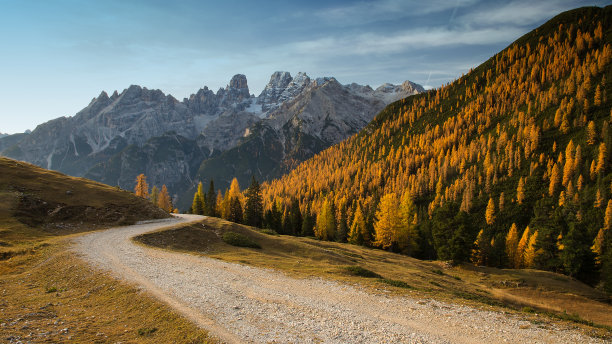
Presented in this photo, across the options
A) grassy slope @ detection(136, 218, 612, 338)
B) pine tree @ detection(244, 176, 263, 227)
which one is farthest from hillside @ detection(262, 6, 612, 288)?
pine tree @ detection(244, 176, 263, 227)

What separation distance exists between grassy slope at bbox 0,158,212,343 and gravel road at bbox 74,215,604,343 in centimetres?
131

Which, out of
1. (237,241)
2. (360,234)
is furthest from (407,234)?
(237,241)

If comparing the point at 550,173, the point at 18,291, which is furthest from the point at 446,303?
the point at 550,173

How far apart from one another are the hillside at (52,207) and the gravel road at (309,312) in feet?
88.2

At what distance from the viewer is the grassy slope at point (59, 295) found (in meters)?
13.8

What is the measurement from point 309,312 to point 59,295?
17713 mm

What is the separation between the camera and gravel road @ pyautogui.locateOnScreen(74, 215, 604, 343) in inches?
553

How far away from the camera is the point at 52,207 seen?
52.7 metres

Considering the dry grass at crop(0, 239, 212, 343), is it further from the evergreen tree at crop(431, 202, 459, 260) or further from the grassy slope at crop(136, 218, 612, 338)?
Answer: the evergreen tree at crop(431, 202, 459, 260)

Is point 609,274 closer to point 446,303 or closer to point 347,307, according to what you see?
point 446,303

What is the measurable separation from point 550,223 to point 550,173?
41.8 metres

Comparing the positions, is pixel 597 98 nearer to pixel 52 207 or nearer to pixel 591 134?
pixel 591 134

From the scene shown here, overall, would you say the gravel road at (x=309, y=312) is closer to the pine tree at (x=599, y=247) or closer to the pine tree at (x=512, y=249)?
the pine tree at (x=599, y=247)

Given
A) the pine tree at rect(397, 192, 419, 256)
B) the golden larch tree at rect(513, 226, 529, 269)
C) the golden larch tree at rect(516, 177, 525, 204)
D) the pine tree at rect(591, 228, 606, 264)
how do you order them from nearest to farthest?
1. the pine tree at rect(591, 228, 606, 264)
2. the pine tree at rect(397, 192, 419, 256)
3. the golden larch tree at rect(513, 226, 529, 269)
4. the golden larch tree at rect(516, 177, 525, 204)
